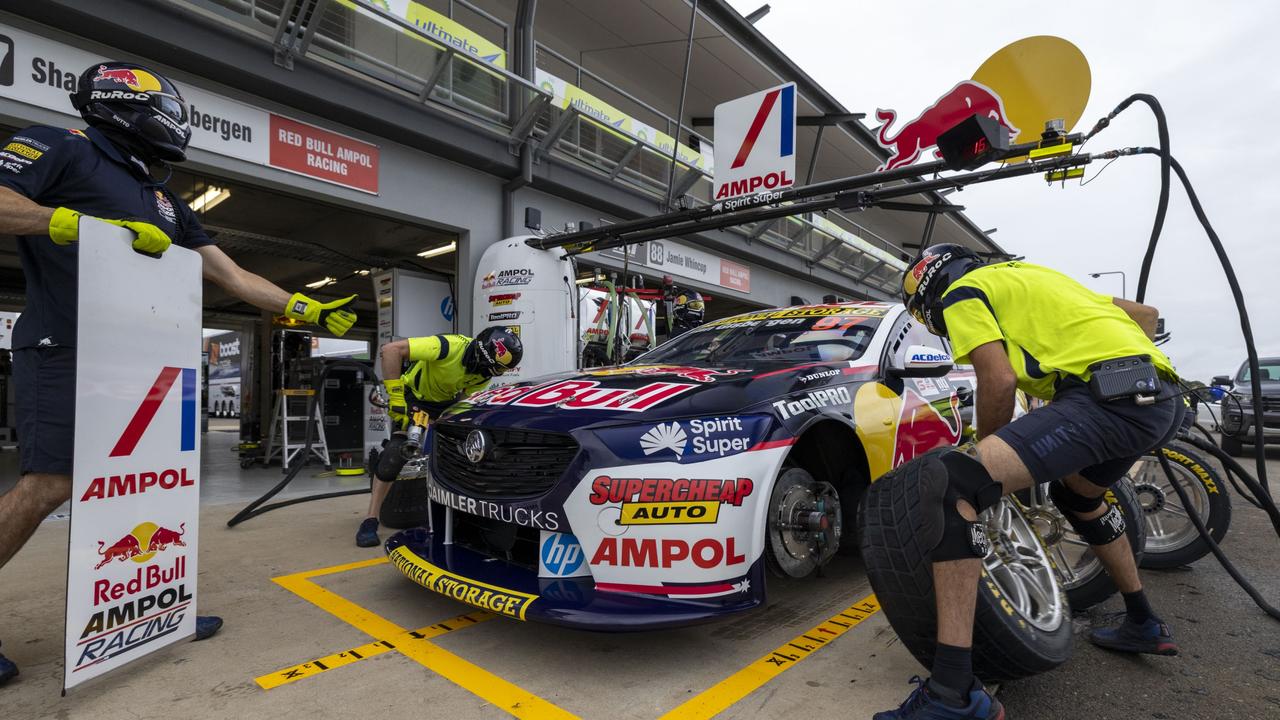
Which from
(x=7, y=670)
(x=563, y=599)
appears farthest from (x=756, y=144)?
(x=7, y=670)

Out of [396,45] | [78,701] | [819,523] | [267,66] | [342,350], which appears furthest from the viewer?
[342,350]

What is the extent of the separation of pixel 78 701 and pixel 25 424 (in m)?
0.88

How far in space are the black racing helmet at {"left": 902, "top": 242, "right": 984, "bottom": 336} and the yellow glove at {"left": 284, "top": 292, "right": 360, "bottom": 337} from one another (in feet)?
7.05

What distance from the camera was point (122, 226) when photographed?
6.70 feet

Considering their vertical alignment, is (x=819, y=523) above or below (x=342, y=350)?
below

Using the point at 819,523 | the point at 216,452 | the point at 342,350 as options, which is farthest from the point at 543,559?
the point at 342,350

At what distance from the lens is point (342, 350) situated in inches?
789

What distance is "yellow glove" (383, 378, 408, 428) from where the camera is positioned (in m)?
3.96

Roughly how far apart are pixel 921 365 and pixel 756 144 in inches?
124

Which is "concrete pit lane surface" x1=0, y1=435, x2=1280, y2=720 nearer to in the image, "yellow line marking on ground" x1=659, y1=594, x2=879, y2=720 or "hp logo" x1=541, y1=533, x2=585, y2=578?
"yellow line marking on ground" x1=659, y1=594, x2=879, y2=720

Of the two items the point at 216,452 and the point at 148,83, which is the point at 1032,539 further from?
the point at 216,452

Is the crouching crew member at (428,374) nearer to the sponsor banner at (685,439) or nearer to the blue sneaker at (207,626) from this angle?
the blue sneaker at (207,626)

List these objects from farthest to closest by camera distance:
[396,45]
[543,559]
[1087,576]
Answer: [396,45] → [1087,576] → [543,559]

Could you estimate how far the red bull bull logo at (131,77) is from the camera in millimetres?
2234
